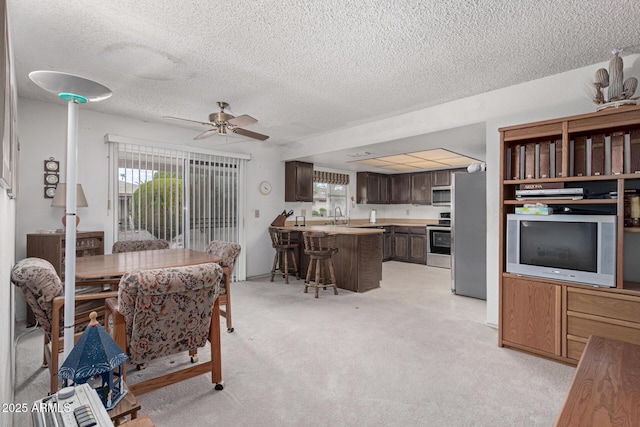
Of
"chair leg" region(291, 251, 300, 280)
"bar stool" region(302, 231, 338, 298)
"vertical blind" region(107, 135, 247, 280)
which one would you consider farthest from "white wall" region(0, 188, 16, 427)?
"chair leg" region(291, 251, 300, 280)

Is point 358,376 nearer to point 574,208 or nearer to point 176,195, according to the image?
point 574,208

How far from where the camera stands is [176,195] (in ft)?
15.2

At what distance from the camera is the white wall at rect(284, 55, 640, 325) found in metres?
2.81

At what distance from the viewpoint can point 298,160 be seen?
5957 millimetres

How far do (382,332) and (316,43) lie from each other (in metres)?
2.61

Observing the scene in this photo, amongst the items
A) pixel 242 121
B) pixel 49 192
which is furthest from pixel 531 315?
pixel 49 192

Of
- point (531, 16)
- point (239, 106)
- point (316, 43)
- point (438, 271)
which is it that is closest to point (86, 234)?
point (239, 106)

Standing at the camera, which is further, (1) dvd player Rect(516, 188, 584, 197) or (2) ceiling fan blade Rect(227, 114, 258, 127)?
(2) ceiling fan blade Rect(227, 114, 258, 127)

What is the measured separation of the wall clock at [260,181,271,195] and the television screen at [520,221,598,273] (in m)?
4.10

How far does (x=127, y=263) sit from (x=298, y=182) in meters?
3.69

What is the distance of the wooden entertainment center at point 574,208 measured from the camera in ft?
7.59

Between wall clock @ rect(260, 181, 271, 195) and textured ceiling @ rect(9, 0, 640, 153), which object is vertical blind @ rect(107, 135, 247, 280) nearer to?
wall clock @ rect(260, 181, 271, 195)

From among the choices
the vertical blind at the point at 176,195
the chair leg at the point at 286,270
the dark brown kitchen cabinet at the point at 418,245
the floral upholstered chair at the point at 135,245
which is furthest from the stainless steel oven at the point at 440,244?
the floral upholstered chair at the point at 135,245

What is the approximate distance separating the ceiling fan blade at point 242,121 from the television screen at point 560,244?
258 centimetres
